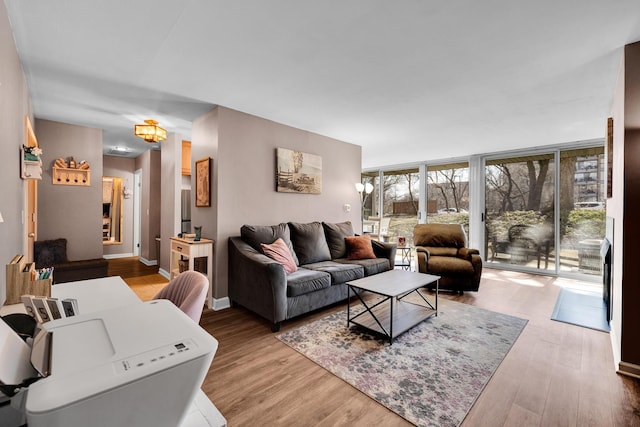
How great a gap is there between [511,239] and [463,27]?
4804mm

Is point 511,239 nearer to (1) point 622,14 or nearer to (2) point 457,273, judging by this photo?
(2) point 457,273

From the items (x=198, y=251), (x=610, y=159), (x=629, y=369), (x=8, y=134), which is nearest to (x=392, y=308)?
(x=629, y=369)

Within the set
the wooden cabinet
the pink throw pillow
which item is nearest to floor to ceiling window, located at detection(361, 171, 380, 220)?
the wooden cabinet

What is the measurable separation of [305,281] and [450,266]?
217cm

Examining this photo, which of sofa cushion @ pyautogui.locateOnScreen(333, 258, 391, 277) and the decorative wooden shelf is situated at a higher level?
the decorative wooden shelf

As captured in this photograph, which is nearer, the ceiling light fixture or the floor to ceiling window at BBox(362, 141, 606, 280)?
the ceiling light fixture

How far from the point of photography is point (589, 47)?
211 cm

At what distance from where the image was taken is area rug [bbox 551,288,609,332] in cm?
302

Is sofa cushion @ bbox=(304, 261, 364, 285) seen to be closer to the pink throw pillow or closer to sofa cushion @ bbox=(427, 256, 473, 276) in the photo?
the pink throw pillow

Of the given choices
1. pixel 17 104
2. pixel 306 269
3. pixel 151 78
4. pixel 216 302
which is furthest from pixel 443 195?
pixel 17 104

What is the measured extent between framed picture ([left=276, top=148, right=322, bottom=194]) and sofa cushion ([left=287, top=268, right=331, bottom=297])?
4.28 ft

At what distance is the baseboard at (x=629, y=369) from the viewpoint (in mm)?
2076

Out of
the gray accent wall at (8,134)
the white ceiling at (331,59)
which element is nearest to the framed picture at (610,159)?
the white ceiling at (331,59)

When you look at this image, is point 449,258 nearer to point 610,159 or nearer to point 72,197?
point 610,159
